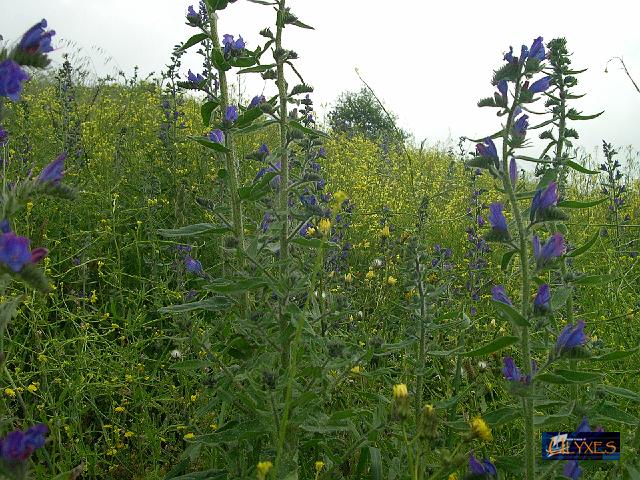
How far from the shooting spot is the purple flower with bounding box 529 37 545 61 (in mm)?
1790

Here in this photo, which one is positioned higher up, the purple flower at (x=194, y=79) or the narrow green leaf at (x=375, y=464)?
the purple flower at (x=194, y=79)

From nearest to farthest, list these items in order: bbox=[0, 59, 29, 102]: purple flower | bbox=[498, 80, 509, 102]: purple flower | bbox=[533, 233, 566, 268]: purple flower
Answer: bbox=[0, 59, 29, 102]: purple flower
bbox=[533, 233, 566, 268]: purple flower
bbox=[498, 80, 509, 102]: purple flower

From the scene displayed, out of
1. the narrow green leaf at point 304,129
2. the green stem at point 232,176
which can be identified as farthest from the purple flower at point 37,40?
the narrow green leaf at point 304,129

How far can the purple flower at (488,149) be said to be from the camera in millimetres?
1729

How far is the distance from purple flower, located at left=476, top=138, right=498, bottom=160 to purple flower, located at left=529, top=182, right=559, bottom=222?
0.59 ft

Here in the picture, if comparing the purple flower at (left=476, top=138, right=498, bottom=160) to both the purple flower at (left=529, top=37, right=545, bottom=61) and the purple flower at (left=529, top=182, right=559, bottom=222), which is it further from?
the purple flower at (left=529, top=37, right=545, bottom=61)

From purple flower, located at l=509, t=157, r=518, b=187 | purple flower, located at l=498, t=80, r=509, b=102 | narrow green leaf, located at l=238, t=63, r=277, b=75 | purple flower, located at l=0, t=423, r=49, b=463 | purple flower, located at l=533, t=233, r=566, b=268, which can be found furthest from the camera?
narrow green leaf, located at l=238, t=63, r=277, b=75

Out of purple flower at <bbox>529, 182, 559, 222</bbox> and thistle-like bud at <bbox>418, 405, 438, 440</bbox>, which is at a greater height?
purple flower at <bbox>529, 182, 559, 222</bbox>

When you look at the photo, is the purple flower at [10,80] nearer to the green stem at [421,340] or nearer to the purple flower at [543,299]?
the purple flower at [543,299]

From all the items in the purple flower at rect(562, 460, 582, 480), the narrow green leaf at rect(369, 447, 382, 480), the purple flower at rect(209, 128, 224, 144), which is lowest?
the narrow green leaf at rect(369, 447, 382, 480)

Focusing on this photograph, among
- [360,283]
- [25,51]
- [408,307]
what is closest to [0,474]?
[25,51]

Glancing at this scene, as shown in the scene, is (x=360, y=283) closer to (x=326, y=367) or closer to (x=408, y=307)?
(x=408, y=307)

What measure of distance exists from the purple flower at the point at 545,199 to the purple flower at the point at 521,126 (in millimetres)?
233

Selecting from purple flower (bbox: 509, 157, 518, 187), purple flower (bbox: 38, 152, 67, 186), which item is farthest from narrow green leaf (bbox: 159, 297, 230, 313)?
purple flower (bbox: 509, 157, 518, 187)
